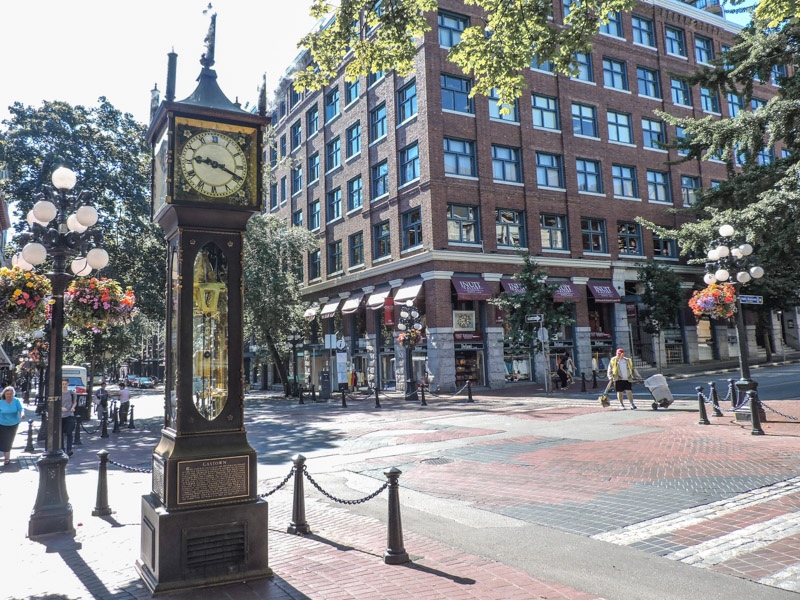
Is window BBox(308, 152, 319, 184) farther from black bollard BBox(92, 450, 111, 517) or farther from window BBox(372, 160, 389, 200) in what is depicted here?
black bollard BBox(92, 450, 111, 517)

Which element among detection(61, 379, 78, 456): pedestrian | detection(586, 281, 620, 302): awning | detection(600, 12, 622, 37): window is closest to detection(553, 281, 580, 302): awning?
detection(586, 281, 620, 302): awning

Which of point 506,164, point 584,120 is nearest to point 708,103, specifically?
point 584,120

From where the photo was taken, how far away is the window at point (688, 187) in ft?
120

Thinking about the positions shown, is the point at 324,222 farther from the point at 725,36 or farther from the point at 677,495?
the point at 677,495

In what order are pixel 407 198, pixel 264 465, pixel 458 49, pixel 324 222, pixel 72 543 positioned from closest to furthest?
pixel 72 543
pixel 458 49
pixel 264 465
pixel 407 198
pixel 324 222

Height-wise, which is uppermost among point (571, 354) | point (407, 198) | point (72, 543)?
point (407, 198)

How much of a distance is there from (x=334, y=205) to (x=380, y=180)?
6.09m

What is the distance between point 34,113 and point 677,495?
2680 centimetres

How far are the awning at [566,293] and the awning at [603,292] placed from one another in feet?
3.11

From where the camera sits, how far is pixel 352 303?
3438 centimetres

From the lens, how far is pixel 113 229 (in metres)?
25.1

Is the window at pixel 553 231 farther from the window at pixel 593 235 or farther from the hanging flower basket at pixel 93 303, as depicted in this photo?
the hanging flower basket at pixel 93 303

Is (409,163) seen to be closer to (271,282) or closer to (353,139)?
(353,139)

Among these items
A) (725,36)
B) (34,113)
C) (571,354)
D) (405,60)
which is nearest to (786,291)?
(571,354)
